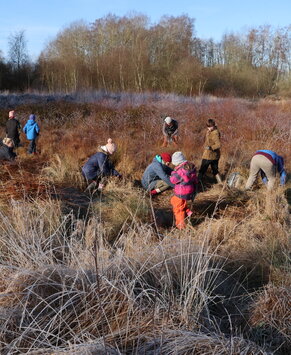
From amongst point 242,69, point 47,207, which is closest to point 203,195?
point 47,207

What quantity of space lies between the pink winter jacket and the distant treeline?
22.7m

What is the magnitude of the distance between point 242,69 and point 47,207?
129 ft

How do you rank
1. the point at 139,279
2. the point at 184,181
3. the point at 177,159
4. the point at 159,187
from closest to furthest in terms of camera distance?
the point at 139,279 → the point at 184,181 → the point at 177,159 → the point at 159,187

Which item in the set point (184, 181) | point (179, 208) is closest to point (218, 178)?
point (184, 181)

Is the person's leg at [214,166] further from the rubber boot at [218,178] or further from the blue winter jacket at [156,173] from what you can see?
the blue winter jacket at [156,173]

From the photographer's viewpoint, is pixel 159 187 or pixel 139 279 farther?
pixel 159 187

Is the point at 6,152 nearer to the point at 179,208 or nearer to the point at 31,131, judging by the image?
the point at 31,131

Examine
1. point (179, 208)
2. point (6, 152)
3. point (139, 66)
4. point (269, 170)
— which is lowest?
point (179, 208)

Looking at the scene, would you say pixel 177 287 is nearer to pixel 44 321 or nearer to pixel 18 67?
pixel 44 321

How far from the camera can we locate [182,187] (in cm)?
507

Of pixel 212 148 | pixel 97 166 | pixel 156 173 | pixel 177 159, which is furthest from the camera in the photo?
pixel 212 148

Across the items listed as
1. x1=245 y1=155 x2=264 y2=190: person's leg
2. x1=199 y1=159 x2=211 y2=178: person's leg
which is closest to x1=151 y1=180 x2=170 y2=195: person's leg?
x1=199 y1=159 x2=211 y2=178: person's leg

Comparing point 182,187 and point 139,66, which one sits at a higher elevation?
point 139,66

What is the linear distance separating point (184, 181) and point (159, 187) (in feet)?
4.79
